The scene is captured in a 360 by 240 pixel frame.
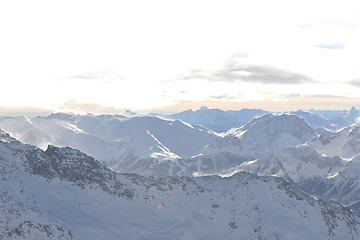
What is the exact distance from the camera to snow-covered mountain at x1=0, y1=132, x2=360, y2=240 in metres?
125

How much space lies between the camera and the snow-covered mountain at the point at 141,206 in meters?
125

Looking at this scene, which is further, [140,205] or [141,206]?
[140,205]

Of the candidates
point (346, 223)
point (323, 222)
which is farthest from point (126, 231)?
point (346, 223)

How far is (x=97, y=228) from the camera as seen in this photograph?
132 m

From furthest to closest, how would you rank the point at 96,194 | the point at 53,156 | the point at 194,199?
the point at 194,199
the point at 53,156
the point at 96,194

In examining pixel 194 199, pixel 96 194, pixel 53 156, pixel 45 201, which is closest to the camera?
pixel 45 201

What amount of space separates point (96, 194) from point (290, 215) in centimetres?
9123

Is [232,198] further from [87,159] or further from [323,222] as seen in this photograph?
[87,159]

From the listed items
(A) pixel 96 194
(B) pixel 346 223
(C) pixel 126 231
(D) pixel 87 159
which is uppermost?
(D) pixel 87 159

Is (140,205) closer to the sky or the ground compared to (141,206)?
closer to the sky

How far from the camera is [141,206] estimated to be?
159 metres

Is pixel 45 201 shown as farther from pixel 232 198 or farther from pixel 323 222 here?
pixel 323 222

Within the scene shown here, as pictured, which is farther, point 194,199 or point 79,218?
point 194,199

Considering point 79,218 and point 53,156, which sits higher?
point 53,156
